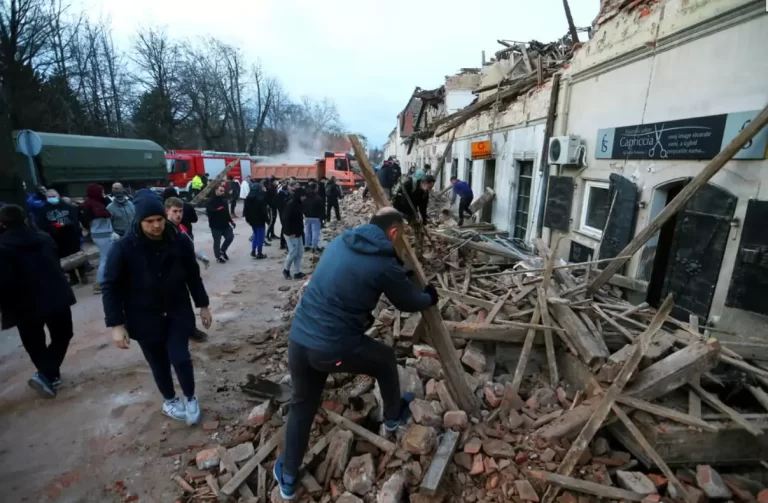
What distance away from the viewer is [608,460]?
109 inches

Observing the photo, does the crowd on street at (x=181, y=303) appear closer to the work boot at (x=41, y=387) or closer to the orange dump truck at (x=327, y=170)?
the work boot at (x=41, y=387)

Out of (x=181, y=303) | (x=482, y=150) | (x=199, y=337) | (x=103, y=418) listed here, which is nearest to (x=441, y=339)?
(x=181, y=303)

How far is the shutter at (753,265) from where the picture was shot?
13.5 feet

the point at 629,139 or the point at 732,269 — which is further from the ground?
the point at 629,139

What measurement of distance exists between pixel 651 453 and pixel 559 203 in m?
6.22

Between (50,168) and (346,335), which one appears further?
(50,168)

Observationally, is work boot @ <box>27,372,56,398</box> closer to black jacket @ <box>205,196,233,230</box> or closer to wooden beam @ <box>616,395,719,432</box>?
black jacket @ <box>205,196,233,230</box>

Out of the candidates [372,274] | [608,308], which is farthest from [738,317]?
[372,274]

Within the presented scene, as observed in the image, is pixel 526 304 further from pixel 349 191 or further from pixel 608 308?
pixel 349 191

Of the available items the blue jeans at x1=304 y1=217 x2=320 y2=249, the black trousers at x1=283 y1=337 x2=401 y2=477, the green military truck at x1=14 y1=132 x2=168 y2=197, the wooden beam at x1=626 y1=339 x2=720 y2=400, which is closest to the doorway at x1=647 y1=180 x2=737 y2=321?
the wooden beam at x1=626 y1=339 x2=720 y2=400

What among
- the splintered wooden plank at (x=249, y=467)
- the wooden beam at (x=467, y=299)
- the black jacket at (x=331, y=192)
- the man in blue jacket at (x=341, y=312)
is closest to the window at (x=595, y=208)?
the wooden beam at (x=467, y=299)

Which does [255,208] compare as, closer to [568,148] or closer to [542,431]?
[568,148]

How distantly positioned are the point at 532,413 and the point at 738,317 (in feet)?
11.0

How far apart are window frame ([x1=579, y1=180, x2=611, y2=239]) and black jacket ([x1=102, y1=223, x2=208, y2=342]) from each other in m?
6.93
